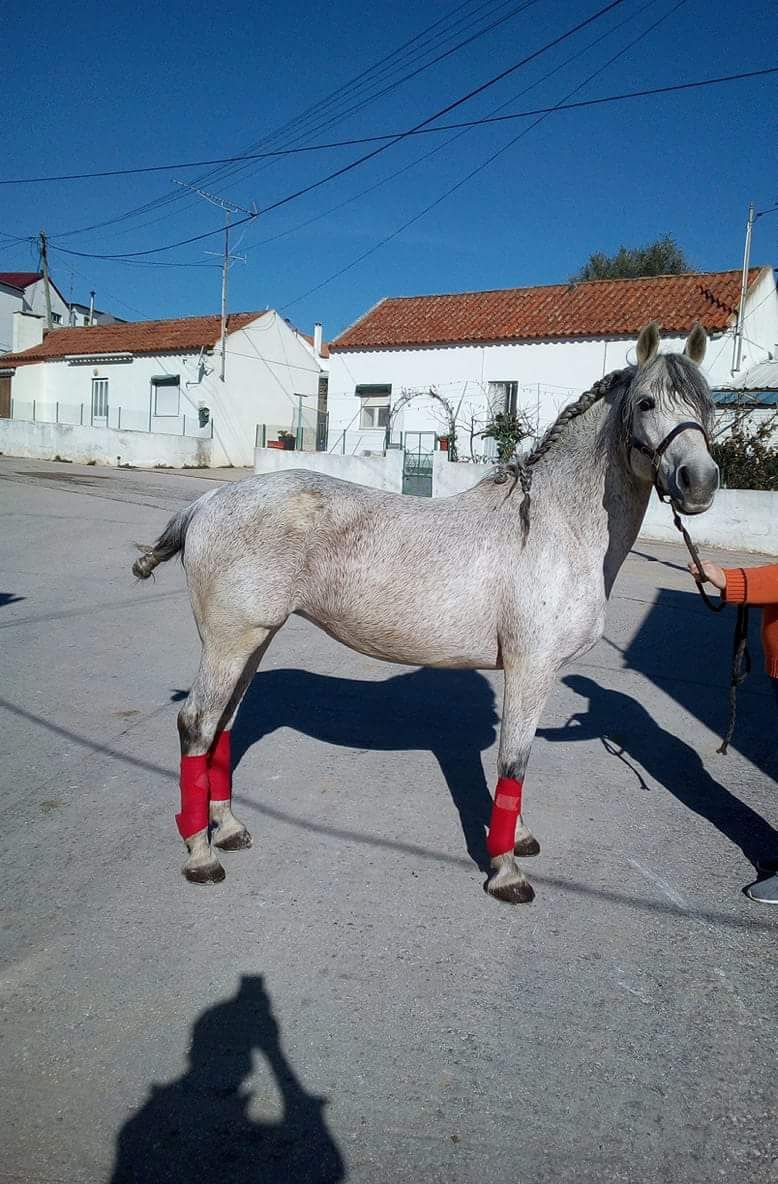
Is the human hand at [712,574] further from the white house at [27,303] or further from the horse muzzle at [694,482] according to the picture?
the white house at [27,303]

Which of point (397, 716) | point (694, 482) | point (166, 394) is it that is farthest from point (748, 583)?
point (166, 394)

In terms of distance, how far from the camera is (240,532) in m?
3.19

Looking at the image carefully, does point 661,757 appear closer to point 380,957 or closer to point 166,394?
point 380,957

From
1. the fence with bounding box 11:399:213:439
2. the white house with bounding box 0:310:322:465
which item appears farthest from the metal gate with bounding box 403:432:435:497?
the fence with bounding box 11:399:213:439

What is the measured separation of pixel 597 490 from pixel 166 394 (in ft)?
108

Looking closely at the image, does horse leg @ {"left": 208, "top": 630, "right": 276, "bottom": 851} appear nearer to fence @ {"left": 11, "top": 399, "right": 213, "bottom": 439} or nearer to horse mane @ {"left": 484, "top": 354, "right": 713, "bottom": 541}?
horse mane @ {"left": 484, "top": 354, "right": 713, "bottom": 541}

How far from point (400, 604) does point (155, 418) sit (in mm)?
32631

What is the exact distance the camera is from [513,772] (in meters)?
3.14

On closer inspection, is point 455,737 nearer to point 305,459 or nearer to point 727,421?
point 727,421

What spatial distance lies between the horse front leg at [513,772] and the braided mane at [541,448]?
0.63m

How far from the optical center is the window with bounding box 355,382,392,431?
27812mm

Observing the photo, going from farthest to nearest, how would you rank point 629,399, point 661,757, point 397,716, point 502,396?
point 502,396 < point 397,716 < point 661,757 < point 629,399

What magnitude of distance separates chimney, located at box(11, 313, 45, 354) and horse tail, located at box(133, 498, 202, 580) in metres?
41.6

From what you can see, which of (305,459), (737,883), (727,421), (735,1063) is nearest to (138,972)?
(735,1063)
